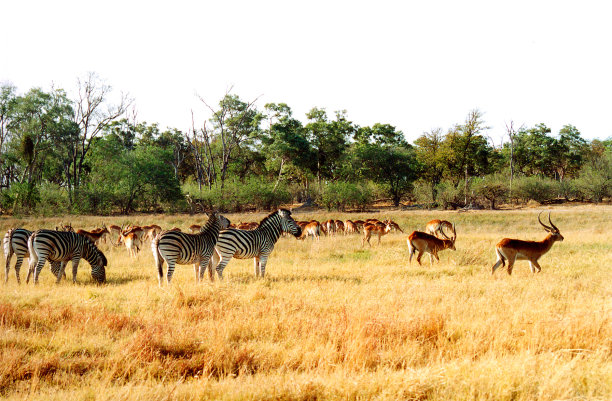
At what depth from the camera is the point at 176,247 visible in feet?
31.1

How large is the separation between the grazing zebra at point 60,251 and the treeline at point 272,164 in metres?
25.1

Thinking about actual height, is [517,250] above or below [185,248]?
below

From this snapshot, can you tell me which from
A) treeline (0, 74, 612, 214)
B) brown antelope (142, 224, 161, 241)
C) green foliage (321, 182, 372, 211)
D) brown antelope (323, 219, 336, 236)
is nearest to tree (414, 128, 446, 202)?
treeline (0, 74, 612, 214)

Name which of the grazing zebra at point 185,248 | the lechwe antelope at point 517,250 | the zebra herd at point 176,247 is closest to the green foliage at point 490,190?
the lechwe antelope at point 517,250

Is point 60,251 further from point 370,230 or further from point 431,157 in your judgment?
point 431,157

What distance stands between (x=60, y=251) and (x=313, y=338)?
25.6ft

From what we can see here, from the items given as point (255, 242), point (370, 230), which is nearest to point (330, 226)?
point (370, 230)

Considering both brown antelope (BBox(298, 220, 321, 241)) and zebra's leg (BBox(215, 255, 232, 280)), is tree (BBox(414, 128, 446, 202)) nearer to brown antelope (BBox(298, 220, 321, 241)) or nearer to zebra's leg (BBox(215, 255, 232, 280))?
brown antelope (BBox(298, 220, 321, 241))

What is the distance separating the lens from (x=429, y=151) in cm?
5097

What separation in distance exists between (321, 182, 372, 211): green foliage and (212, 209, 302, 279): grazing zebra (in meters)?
29.7

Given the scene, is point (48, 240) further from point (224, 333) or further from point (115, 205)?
point (115, 205)

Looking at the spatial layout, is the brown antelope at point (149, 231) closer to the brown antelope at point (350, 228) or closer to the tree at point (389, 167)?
the brown antelope at point (350, 228)

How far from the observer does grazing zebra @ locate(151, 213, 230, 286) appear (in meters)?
9.45

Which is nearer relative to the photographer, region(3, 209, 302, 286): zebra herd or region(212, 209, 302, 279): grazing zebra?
region(3, 209, 302, 286): zebra herd
